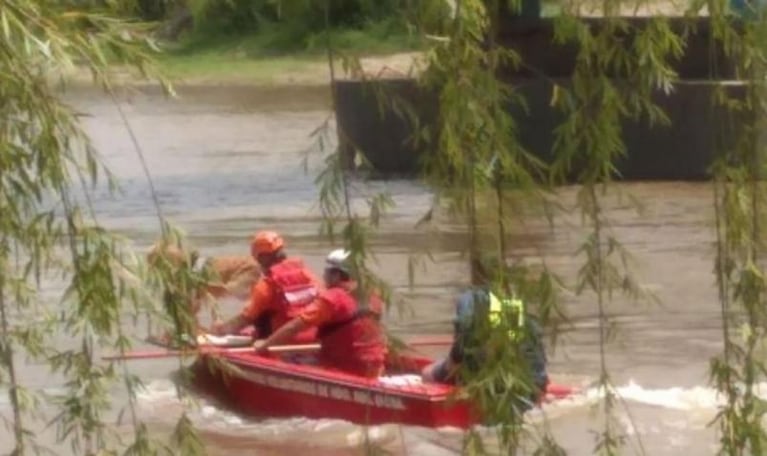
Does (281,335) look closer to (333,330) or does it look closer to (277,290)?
(277,290)

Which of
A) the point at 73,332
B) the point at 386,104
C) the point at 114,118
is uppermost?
the point at 386,104

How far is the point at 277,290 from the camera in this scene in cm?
1448

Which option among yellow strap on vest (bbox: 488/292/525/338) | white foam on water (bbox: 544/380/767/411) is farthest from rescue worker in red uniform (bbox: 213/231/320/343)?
yellow strap on vest (bbox: 488/292/525/338)

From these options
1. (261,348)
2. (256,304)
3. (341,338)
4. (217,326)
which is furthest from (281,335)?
(217,326)

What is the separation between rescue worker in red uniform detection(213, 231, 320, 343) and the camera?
14.4m

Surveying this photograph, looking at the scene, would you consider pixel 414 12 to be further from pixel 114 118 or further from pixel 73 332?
pixel 114 118

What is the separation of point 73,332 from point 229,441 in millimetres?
8581

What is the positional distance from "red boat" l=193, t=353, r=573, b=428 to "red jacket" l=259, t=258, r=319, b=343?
297mm

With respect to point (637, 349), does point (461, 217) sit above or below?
above

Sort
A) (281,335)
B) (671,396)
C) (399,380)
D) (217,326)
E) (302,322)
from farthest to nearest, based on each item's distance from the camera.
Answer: (671,396) < (281,335) < (302,322) < (399,380) < (217,326)

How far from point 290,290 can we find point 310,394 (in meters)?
0.72

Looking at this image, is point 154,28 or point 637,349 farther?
point 637,349

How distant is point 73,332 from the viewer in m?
5.93

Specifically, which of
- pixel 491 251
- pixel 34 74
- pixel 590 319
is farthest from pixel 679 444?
pixel 34 74
